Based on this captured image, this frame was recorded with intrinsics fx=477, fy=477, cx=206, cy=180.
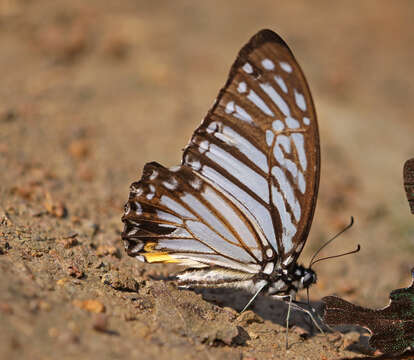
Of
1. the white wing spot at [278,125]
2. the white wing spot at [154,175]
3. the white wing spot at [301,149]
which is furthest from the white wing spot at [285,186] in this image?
the white wing spot at [154,175]

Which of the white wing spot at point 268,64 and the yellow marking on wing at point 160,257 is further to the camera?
the yellow marking on wing at point 160,257

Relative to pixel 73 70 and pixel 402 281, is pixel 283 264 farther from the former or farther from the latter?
pixel 73 70

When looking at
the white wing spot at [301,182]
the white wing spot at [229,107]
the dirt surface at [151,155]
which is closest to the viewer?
the dirt surface at [151,155]

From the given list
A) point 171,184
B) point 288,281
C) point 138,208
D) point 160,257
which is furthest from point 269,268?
point 138,208

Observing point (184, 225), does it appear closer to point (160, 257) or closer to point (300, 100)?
point (160, 257)

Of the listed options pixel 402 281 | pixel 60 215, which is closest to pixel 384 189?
pixel 402 281

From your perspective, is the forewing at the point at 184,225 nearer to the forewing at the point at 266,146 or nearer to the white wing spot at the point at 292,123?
the forewing at the point at 266,146

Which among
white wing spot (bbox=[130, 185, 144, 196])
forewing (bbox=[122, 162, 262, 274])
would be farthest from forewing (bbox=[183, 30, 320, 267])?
white wing spot (bbox=[130, 185, 144, 196])
